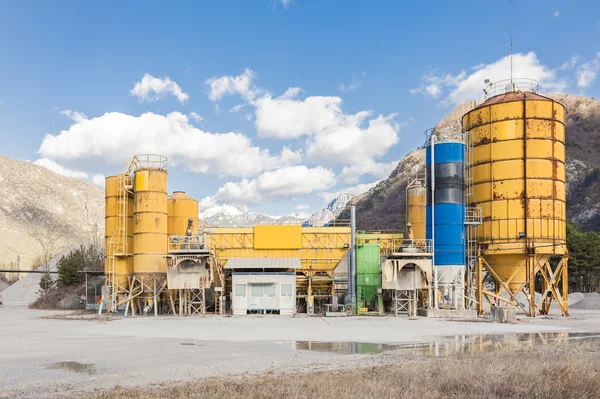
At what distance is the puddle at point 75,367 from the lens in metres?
18.2

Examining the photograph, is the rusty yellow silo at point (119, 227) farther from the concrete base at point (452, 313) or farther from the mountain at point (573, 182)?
the mountain at point (573, 182)

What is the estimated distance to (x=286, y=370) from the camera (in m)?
18.0

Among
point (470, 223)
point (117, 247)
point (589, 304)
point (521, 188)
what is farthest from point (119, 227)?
point (589, 304)

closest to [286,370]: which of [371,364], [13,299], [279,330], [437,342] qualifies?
[371,364]

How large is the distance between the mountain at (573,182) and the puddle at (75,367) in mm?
98492

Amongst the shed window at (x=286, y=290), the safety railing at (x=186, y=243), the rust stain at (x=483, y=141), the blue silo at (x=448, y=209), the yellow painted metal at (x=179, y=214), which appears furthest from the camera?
the yellow painted metal at (x=179, y=214)

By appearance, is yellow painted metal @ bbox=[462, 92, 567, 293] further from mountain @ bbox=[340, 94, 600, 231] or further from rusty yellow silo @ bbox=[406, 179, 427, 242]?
mountain @ bbox=[340, 94, 600, 231]

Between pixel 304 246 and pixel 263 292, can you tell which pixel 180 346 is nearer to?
pixel 263 292

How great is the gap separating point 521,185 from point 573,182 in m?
97.9

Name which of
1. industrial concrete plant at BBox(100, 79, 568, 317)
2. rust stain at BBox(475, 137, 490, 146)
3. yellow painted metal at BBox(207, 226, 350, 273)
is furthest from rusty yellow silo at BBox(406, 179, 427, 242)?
rust stain at BBox(475, 137, 490, 146)

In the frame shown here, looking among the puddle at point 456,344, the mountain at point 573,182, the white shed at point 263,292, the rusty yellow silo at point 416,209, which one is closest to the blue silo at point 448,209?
the rusty yellow silo at point 416,209

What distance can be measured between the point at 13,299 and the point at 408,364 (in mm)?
91254

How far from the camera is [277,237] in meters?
54.9

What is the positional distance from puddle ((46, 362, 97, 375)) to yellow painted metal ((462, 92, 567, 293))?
35277 millimetres
